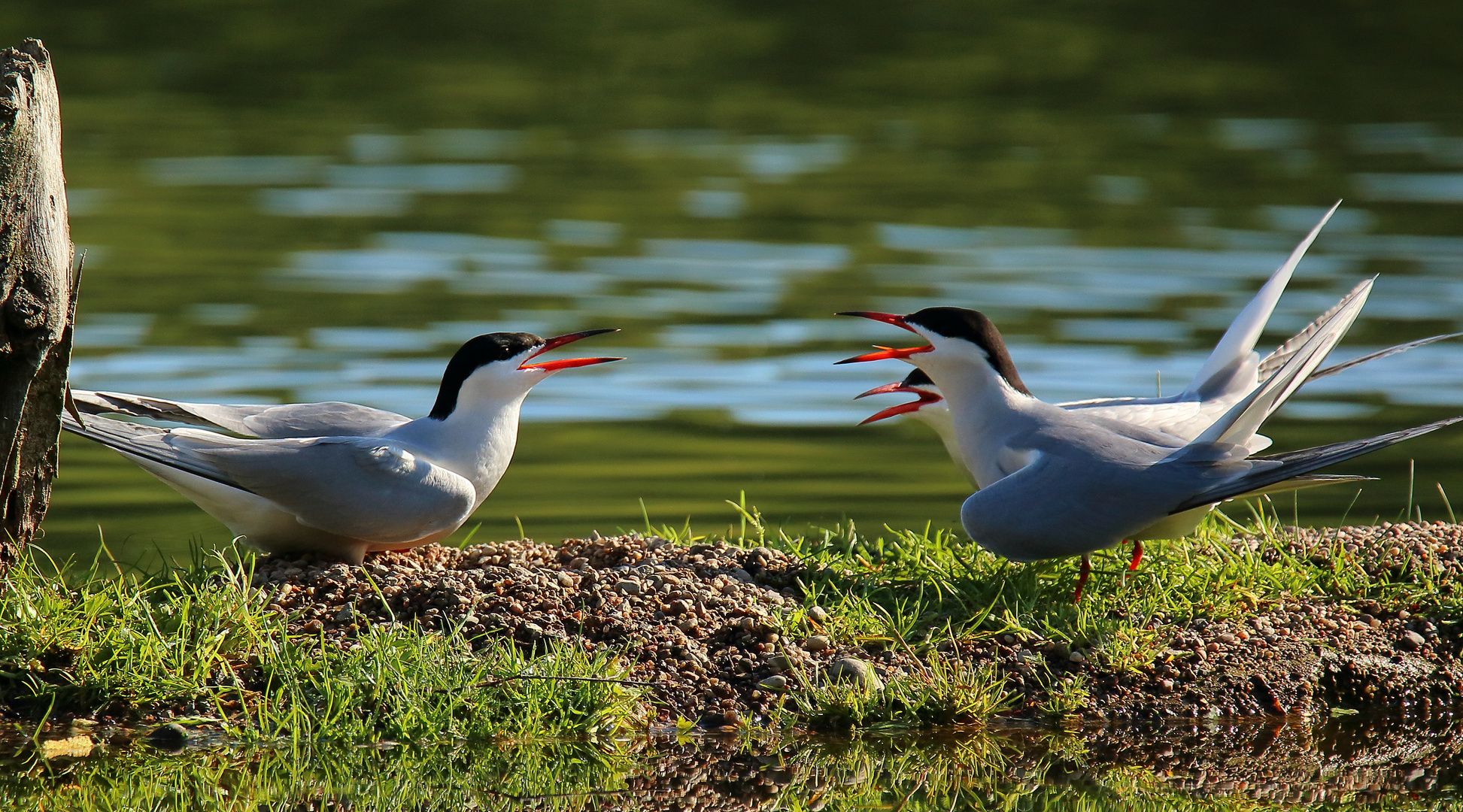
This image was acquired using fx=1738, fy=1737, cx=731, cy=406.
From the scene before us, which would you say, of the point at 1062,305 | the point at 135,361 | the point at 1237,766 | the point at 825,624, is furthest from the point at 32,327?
the point at 1062,305

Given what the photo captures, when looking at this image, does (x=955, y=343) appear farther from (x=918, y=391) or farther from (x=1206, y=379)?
(x=1206, y=379)

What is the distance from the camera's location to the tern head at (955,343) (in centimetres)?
629

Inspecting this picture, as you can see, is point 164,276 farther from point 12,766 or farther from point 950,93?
point 950,93

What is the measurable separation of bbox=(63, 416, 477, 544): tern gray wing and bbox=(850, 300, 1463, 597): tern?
177cm

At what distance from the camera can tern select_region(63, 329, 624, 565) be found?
5.70m

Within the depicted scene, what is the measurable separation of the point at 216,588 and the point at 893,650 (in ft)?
6.88

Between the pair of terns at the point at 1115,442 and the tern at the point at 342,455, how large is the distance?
51.4 inches

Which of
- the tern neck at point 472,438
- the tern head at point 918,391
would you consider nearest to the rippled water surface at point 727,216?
the tern head at point 918,391

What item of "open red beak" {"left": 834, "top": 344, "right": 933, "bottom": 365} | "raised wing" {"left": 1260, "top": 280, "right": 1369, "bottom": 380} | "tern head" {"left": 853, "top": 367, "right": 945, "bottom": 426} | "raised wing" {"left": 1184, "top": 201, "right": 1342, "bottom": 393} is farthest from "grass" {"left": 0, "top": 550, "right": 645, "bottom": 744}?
"raised wing" {"left": 1260, "top": 280, "right": 1369, "bottom": 380}

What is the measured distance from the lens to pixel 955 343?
6.31 metres

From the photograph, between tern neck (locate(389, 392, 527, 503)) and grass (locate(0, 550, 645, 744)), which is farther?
tern neck (locate(389, 392, 527, 503))

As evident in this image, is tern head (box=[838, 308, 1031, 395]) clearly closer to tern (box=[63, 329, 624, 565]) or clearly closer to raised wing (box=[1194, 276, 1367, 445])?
raised wing (box=[1194, 276, 1367, 445])

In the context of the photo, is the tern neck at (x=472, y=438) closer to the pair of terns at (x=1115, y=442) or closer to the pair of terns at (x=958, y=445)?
the pair of terns at (x=958, y=445)

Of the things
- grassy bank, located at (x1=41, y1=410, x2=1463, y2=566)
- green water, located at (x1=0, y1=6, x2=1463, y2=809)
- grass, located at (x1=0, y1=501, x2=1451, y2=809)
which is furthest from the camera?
grassy bank, located at (x1=41, y1=410, x2=1463, y2=566)
